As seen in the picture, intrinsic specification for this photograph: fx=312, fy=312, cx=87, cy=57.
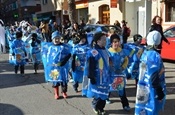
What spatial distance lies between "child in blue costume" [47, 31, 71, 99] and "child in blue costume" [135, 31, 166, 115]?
252cm

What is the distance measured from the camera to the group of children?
4.55 meters

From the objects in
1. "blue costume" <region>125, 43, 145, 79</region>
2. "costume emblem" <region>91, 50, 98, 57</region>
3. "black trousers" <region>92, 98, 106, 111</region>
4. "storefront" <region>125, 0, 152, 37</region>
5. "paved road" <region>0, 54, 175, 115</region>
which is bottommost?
"paved road" <region>0, 54, 175, 115</region>

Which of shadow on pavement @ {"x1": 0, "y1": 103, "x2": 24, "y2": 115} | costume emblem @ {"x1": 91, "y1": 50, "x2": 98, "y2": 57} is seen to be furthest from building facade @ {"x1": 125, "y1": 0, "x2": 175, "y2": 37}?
costume emblem @ {"x1": 91, "y1": 50, "x2": 98, "y2": 57}

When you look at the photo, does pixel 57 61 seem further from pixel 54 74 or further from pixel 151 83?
pixel 151 83

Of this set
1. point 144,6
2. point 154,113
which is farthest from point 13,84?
point 144,6

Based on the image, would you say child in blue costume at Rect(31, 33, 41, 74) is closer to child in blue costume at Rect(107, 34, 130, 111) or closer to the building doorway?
child in blue costume at Rect(107, 34, 130, 111)

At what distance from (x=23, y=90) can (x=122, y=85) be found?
125 inches

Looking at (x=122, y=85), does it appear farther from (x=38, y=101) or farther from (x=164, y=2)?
(x=164, y=2)

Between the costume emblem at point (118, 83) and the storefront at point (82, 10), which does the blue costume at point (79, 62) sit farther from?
the storefront at point (82, 10)

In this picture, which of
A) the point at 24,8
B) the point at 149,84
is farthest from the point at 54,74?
the point at 24,8

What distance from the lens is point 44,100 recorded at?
22.9 feet

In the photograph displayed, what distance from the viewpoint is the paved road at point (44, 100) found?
6074 mm

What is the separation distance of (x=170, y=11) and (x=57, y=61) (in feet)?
43.8

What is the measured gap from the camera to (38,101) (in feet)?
22.6
